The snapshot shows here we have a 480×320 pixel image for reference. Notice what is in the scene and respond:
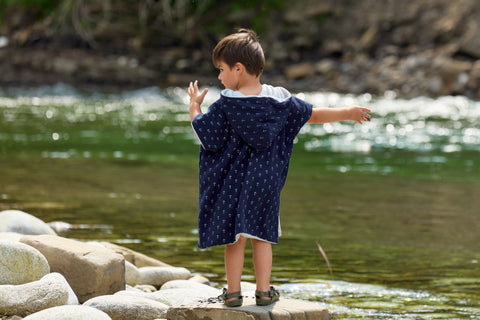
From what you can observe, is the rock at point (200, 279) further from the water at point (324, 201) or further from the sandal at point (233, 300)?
the sandal at point (233, 300)

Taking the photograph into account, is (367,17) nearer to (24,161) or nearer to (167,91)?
(167,91)

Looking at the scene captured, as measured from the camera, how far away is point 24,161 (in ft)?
39.9

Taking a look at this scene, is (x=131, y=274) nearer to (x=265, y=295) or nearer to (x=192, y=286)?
(x=192, y=286)

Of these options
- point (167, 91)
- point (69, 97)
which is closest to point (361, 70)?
point (167, 91)

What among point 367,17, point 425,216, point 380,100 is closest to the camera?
point 425,216

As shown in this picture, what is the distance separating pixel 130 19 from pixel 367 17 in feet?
36.6

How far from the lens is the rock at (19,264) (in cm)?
417

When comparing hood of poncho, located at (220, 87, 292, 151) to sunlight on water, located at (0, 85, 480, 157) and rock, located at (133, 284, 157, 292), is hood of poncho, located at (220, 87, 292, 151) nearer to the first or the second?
rock, located at (133, 284, 157, 292)

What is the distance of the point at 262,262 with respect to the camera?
3.71 m

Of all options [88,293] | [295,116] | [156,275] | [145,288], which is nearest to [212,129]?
[295,116]

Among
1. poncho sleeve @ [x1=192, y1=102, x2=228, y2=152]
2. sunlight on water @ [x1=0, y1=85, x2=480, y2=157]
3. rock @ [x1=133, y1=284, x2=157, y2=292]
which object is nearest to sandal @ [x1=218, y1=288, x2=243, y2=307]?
poncho sleeve @ [x1=192, y1=102, x2=228, y2=152]

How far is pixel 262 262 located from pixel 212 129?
65cm

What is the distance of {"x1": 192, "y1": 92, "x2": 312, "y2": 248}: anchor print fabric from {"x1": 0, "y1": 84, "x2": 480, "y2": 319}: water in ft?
4.33

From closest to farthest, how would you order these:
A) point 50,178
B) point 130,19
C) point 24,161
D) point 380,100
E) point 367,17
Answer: point 50,178 < point 24,161 < point 380,100 < point 367,17 < point 130,19
